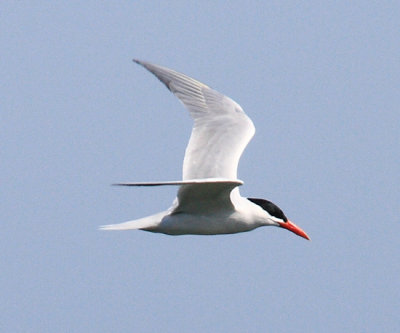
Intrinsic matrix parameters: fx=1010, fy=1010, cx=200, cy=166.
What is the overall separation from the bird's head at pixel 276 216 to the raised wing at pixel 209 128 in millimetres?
384

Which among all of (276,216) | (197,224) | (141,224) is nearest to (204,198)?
(197,224)

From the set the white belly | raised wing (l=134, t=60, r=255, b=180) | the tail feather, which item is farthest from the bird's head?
the tail feather

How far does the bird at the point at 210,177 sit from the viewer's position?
365 inches

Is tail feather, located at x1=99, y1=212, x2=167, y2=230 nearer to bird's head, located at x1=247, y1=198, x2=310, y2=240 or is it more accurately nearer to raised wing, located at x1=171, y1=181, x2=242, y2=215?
raised wing, located at x1=171, y1=181, x2=242, y2=215

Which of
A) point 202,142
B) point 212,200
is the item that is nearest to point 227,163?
point 202,142

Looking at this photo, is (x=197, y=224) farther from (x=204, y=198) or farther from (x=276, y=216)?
(x=276, y=216)

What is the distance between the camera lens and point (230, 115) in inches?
432

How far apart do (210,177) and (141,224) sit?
1.01m

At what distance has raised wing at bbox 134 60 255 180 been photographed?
10227mm

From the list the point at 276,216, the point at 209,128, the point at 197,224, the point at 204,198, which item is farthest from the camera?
the point at 209,128

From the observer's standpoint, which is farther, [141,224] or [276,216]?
[276,216]

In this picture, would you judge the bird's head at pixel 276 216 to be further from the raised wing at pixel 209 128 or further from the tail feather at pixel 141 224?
the tail feather at pixel 141 224

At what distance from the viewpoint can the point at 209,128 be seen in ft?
35.1

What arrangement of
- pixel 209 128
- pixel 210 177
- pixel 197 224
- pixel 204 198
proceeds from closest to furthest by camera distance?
1. pixel 204 198
2. pixel 197 224
3. pixel 210 177
4. pixel 209 128
